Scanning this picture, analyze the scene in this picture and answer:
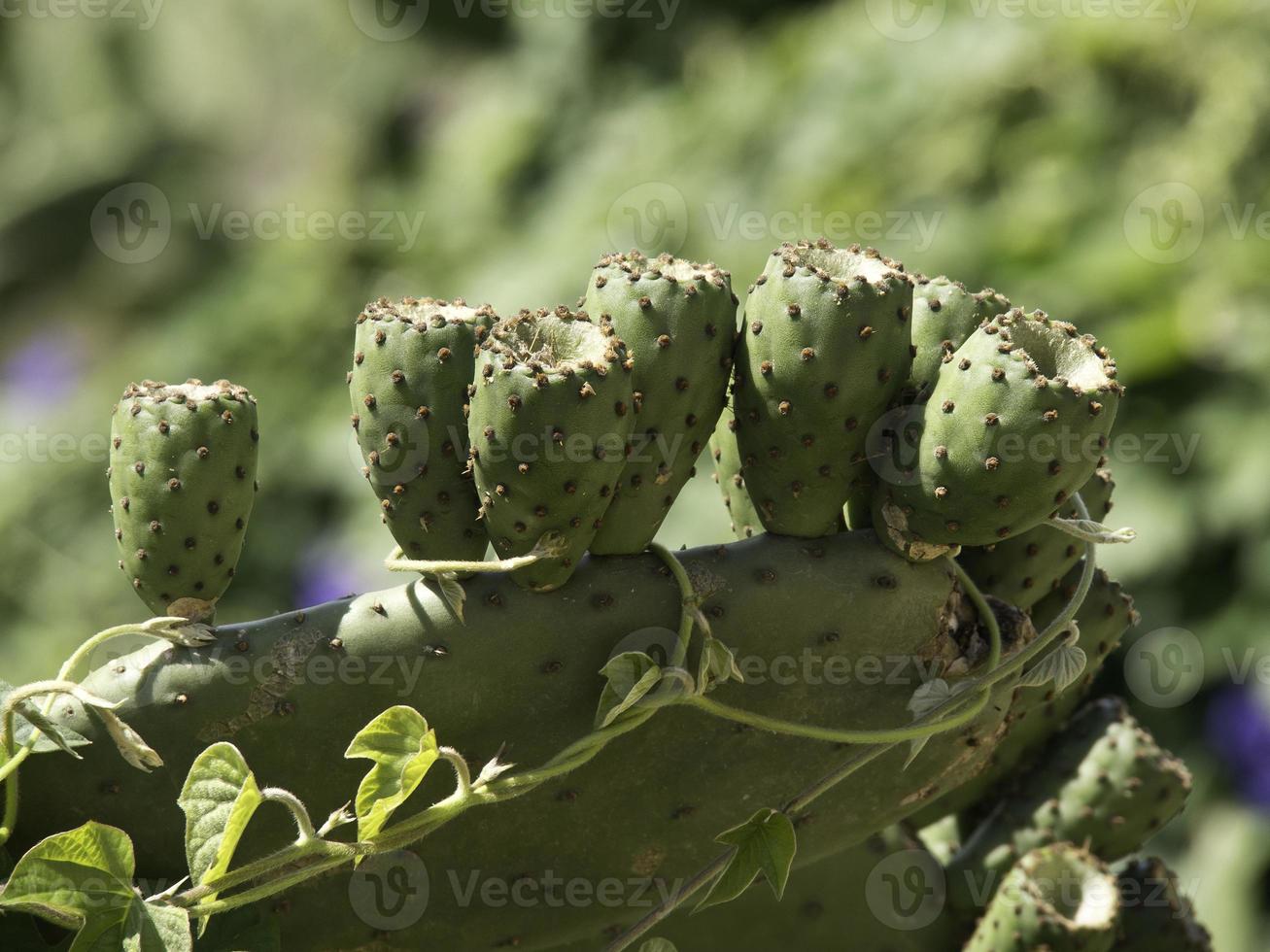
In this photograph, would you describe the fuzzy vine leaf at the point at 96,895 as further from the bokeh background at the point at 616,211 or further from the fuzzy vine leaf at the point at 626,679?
the bokeh background at the point at 616,211

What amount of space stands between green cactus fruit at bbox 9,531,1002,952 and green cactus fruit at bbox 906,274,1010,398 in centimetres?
18

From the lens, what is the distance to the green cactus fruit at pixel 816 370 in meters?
1.33

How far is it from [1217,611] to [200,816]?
3.19 meters

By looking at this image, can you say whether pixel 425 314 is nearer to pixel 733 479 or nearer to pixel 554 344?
pixel 554 344

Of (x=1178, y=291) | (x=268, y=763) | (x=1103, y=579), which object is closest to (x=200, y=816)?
(x=268, y=763)

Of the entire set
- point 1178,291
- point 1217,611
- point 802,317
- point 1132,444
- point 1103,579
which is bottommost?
point 1217,611

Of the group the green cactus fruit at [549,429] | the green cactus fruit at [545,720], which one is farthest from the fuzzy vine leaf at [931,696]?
the green cactus fruit at [549,429]

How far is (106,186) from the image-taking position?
27.0 feet

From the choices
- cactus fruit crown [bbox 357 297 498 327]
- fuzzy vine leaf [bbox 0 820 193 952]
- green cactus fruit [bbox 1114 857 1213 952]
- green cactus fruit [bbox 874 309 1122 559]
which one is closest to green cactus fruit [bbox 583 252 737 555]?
cactus fruit crown [bbox 357 297 498 327]

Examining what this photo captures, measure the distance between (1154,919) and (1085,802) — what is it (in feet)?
0.53

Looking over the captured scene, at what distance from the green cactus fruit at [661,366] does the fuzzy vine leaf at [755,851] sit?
29cm

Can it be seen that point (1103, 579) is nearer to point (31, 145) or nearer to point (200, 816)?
point (200, 816)

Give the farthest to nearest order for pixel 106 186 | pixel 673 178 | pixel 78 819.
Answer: pixel 106 186 → pixel 673 178 → pixel 78 819

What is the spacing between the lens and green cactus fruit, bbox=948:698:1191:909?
1759mm
